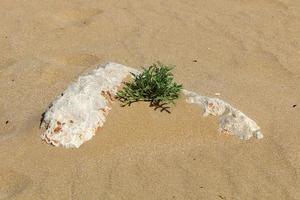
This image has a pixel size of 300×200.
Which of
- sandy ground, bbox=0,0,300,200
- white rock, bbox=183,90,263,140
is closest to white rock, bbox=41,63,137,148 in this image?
sandy ground, bbox=0,0,300,200

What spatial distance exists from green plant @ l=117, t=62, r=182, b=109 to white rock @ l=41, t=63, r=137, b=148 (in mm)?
87

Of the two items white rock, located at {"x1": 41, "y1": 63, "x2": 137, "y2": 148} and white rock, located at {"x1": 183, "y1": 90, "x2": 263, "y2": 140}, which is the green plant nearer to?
white rock, located at {"x1": 41, "y1": 63, "x2": 137, "y2": 148}

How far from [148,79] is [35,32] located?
2014 mm

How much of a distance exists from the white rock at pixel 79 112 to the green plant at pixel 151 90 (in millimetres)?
87

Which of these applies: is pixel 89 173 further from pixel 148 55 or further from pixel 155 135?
pixel 148 55

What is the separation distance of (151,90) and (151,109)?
12 centimetres

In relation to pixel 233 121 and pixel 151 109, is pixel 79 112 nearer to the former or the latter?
pixel 151 109

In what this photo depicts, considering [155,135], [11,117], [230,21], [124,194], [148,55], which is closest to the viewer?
[124,194]

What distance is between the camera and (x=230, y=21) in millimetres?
5508

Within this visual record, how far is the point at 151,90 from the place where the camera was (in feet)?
11.6

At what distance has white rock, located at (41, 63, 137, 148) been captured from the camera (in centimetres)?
327

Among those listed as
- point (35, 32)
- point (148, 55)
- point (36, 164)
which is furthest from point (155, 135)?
point (35, 32)

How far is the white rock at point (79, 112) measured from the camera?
3.27 m

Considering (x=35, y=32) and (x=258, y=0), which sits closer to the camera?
(x=35, y=32)
